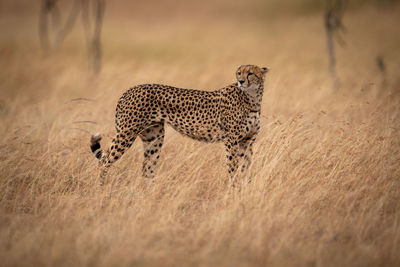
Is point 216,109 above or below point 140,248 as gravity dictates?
above

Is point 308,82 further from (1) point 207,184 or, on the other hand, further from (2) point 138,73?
(1) point 207,184

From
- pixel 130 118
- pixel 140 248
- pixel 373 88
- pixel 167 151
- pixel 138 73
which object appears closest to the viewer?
pixel 140 248

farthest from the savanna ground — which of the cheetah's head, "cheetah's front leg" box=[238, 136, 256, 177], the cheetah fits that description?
the cheetah's head

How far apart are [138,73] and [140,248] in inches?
277

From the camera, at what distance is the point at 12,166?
453 centimetres

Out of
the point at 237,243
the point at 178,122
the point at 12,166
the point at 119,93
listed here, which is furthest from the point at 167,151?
the point at 119,93

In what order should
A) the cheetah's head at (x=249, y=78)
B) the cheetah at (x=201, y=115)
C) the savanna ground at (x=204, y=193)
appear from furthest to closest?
the cheetah at (x=201, y=115) → the cheetah's head at (x=249, y=78) → the savanna ground at (x=204, y=193)

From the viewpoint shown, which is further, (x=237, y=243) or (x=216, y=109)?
(x=216, y=109)

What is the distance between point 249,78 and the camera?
4.26 metres

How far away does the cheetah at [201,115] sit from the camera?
14.2 ft

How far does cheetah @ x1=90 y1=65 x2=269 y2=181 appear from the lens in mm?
4320

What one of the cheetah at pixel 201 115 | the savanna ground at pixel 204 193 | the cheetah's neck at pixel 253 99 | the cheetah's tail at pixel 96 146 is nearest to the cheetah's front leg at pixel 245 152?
the cheetah at pixel 201 115

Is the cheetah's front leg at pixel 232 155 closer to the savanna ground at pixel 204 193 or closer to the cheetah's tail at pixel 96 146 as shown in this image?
the savanna ground at pixel 204 193

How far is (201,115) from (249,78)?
1.95 ft
